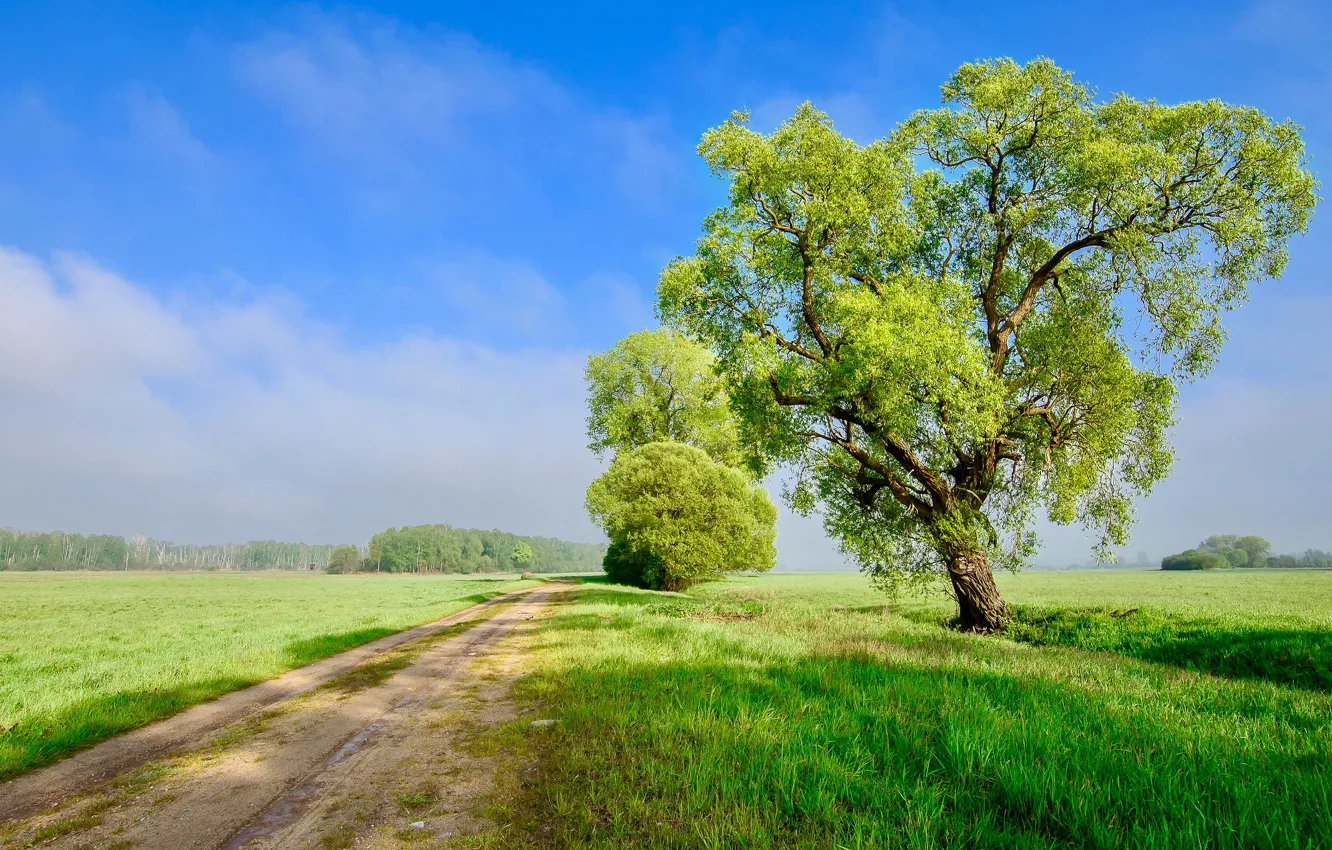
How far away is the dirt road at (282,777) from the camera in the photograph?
438 centimetres

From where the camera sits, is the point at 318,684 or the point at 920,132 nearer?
the point at 318,684

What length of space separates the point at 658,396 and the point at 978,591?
3539 centimetres

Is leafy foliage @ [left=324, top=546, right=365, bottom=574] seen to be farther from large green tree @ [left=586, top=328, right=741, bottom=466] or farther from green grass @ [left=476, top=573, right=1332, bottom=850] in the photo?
green grass @ [left=476, top=573, right=1332, bottom=850]

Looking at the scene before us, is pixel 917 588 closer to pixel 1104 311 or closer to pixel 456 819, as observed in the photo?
pixel 1104 311

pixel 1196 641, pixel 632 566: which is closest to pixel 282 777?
pixel 1196 641

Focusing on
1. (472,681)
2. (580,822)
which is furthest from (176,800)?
(472,681)

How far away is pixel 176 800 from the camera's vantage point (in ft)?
16.4

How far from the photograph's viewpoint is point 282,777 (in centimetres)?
547

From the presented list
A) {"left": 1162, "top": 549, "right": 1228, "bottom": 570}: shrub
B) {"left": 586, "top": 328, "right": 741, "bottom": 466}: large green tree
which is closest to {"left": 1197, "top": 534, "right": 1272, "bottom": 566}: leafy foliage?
{"left": 1162, "top": 549, "right": 1228, "bottom": 570}: shrub

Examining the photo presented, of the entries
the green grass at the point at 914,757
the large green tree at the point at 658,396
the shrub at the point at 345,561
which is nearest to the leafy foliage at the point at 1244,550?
the large green tree at the point at 658,396

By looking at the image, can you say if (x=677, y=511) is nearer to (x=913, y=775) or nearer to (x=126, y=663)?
(x=126, y=663)

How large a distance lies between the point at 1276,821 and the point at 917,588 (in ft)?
51.2

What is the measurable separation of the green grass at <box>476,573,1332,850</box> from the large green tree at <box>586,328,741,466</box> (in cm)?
3919

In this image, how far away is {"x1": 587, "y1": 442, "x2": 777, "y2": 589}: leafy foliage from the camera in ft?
124
